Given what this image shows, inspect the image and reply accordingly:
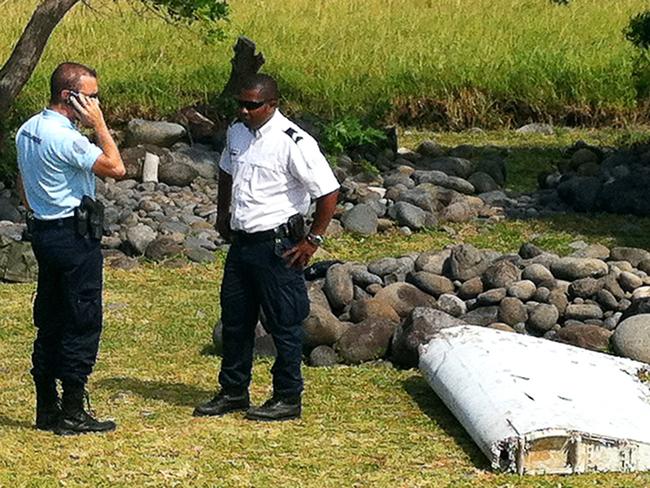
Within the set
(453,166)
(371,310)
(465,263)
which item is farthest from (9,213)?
(371,310)

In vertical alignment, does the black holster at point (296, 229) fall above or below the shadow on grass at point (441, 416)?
above

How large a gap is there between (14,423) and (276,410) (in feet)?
4.16

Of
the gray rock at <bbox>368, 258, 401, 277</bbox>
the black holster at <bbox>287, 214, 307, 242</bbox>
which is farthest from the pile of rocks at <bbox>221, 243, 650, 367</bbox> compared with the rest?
the black holster at <bbox>287, 214, 307, 242</bbox>

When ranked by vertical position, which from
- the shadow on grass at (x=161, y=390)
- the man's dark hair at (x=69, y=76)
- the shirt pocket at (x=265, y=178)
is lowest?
the shadow on grass at (x=161, y=390)

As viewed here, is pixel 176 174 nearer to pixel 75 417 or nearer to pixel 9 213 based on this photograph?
pixel 9 213

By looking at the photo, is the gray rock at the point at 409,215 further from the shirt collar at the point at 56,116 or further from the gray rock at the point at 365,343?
A: the shirt collar at the point at 56,116

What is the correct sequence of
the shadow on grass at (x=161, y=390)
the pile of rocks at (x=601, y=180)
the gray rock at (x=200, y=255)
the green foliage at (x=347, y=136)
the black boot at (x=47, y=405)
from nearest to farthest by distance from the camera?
the black boot at (x=47, y=405)
the shadow on grass at (x=161, y=390)
the gray rock at (x=200, y=255)
the pile of rocks at (x=601, y=180)
the green foliage at (x=347, y=136)

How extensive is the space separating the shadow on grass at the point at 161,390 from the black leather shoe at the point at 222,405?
11.8 inches

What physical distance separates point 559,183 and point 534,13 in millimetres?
9862

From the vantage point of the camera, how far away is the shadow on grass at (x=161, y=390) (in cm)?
809

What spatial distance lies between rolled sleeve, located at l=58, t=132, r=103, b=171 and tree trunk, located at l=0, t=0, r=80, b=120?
26.2ft

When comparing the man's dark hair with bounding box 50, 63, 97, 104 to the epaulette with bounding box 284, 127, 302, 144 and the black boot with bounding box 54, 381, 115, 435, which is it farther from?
the black boot with bounding box 54, 381, 115, 435

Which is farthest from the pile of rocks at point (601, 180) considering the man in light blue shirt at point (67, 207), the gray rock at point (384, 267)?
the man in light blue shirt at point (67, 207)

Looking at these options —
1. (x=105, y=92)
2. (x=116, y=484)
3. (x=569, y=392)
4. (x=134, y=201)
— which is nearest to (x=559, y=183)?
(x=134, y=201)
